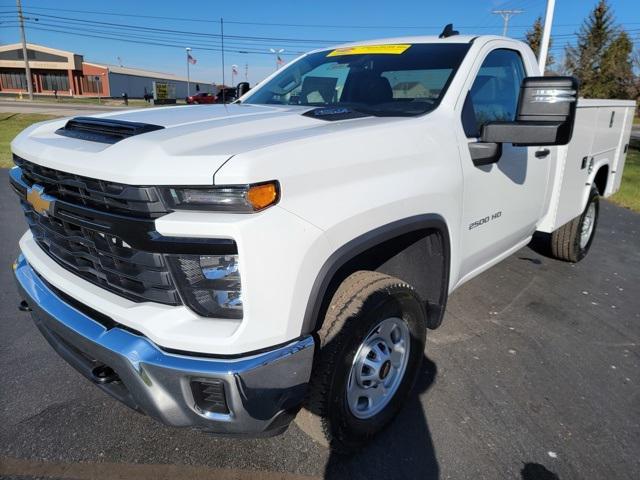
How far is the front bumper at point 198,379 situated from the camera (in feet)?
5.49

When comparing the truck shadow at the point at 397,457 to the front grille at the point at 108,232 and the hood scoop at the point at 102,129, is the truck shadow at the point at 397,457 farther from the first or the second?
the hood scoop at the point at 102,129

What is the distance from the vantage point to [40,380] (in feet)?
9.37

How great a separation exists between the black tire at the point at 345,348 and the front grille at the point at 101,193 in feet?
2.77

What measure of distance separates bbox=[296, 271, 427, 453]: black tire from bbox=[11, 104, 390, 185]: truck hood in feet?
2.35

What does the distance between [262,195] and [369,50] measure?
214cm

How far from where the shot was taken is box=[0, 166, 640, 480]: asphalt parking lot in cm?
226

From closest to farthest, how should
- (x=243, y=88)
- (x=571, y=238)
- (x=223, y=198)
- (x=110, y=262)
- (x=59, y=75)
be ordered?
(x=223, y=198), (x=110, y=262), (x=243, y=88), (x=571, y=238), (x=59, y=75)

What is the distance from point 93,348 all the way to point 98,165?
70cm

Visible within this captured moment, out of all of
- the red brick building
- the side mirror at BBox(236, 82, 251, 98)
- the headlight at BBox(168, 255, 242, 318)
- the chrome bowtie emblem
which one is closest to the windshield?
the side mirror at BBox(236, 82, 251, 98)

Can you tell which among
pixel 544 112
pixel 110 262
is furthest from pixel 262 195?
pixel 544 112

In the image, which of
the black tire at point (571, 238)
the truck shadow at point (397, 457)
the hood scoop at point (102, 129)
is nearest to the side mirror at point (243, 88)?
the hood scoop at point (102, 129)

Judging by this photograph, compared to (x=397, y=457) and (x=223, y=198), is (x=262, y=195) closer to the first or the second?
(x=223, y=198)

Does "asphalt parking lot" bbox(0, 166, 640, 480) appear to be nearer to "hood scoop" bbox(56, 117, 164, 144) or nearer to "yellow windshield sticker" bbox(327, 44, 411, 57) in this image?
"hood scoop" bbox(56, 117, 164, 144)

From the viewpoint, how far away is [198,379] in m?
1.68
